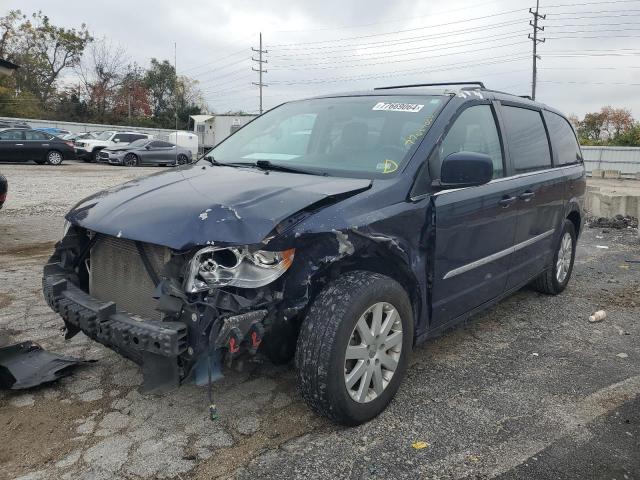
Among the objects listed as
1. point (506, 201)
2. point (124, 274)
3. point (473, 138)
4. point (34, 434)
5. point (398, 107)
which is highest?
point (398, 107)

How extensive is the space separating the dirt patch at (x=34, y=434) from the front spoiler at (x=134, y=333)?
0.49 m

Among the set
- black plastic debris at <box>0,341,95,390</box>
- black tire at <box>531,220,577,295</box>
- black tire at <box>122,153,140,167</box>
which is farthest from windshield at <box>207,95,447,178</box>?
black tire at <box>122,153,140,167</box>

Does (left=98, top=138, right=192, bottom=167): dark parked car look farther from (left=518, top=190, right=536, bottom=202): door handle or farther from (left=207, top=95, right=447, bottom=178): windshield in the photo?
(left=518, top=190, right=536, bottom=202): door handle

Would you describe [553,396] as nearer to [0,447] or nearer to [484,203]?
[484,203]

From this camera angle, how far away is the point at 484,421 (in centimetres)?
309

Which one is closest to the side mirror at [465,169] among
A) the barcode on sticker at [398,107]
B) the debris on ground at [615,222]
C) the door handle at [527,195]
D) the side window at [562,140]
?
the barcode on sticker at [398,107]

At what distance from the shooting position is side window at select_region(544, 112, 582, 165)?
16.9 feet

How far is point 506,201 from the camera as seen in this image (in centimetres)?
398

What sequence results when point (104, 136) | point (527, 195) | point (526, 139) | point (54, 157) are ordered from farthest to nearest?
point (104, 136) → point (54, 157) → point (526, 139) → point (527, 195)

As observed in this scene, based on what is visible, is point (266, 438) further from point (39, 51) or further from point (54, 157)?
point (39, 51)

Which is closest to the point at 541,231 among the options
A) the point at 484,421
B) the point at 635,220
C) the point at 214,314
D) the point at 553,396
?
the point at 553,396

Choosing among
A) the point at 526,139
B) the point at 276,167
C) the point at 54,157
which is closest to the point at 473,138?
the point at 526,139

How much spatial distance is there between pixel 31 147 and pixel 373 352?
865 inches

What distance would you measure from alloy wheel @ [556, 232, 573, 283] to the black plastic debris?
4.30m
